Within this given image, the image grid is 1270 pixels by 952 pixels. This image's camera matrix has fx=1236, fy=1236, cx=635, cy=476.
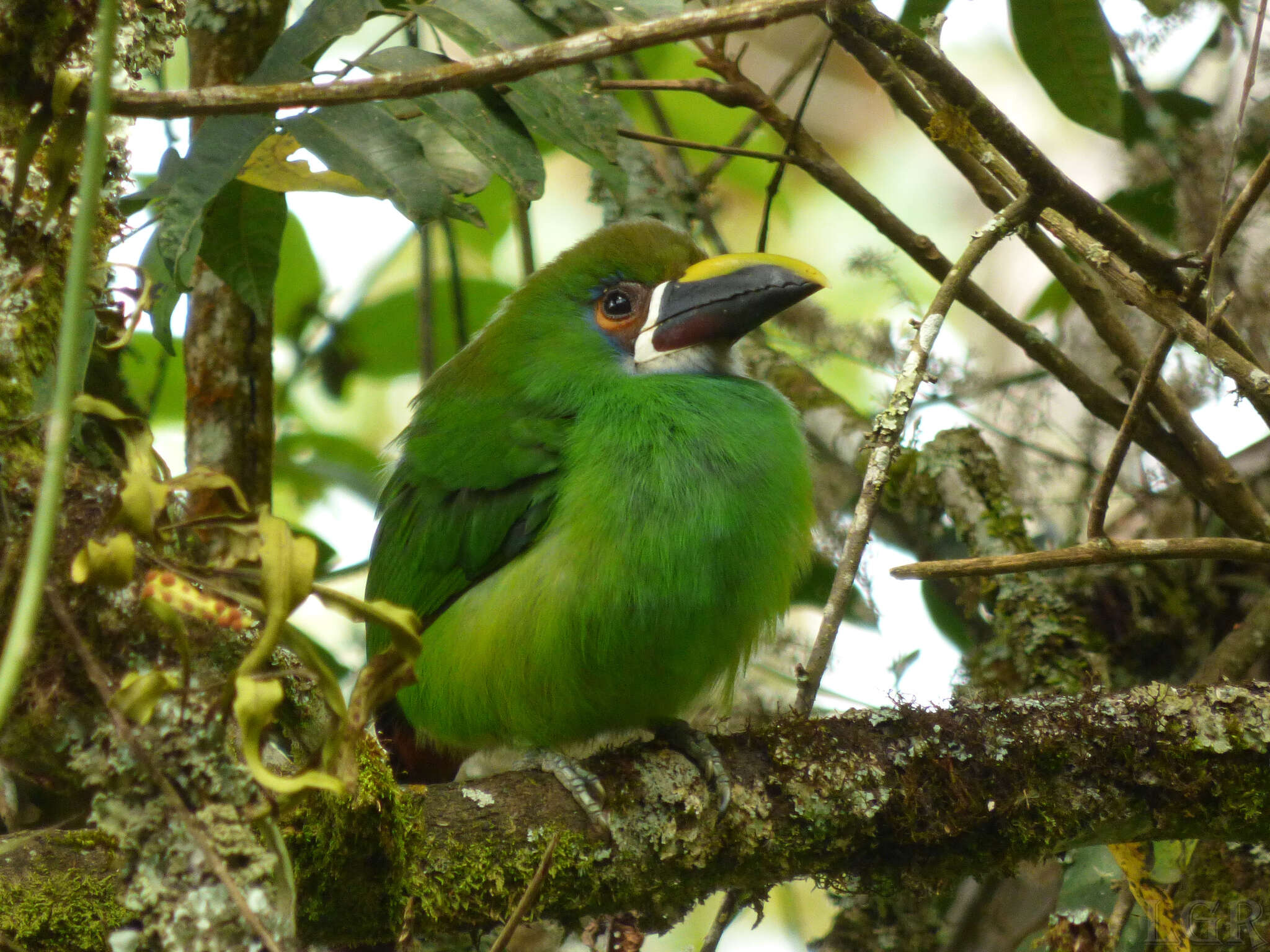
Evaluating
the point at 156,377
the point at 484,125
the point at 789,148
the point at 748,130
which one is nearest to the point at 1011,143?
the point at 484,125

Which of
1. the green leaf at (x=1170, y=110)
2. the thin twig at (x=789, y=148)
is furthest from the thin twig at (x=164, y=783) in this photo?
the green leaf at (x=1170, y=110)

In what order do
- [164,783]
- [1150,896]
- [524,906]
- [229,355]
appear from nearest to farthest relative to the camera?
1. [164,783]
2. [524,906]
3. [1150,896]
4. [229,355]

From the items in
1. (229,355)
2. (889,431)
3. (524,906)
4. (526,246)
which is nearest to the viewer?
(524,906)

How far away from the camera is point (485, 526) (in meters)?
2.58

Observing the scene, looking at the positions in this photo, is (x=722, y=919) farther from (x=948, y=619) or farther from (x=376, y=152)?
(x=948, y=619)

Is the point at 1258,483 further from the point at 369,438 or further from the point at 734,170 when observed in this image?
the point at 369,438

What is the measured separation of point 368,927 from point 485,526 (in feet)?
2.95

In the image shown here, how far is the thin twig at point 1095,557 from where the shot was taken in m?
1.90

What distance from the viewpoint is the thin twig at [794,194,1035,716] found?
1.99 m

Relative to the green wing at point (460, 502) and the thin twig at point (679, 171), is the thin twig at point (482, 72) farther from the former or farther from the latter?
the thin twig at point (679, 171)

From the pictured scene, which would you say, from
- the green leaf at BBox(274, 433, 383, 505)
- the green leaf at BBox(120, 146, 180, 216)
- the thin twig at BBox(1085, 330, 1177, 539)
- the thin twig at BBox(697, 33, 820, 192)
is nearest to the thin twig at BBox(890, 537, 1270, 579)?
the thin twig at BBox(1085, 330, 1177, 539)

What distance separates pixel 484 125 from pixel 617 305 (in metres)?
1.09

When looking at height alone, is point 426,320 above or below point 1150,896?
above

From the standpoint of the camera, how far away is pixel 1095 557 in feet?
6.72
